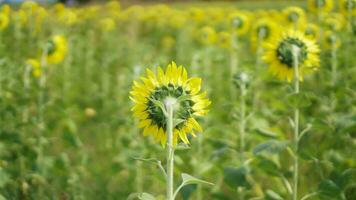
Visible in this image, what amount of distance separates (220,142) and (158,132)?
1253 mm

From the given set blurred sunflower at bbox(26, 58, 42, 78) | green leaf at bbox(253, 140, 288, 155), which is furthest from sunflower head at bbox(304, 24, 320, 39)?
blurred sunflower at bbox(26, 58, 42, 78)

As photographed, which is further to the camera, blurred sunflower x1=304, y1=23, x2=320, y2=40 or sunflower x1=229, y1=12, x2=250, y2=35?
sunflower x1=229, y1=12, x2=250, y2=35

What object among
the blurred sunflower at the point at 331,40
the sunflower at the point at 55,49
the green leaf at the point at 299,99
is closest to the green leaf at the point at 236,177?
the green leaf at the point at 299,99

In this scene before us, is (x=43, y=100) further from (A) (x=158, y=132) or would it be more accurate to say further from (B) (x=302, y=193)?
(A) (x=158, y=132)

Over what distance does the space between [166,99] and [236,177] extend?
3.38 ft

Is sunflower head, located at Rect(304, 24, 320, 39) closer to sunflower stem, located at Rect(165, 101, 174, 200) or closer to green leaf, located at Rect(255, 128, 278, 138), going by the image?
green leaf, located at Rect(255, 128, 278, 138)

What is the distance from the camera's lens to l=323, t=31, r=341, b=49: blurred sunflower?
3.79 m

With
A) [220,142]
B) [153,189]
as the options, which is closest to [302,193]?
[220,142]

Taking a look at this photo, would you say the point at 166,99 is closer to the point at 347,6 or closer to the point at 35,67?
the point at 347,6

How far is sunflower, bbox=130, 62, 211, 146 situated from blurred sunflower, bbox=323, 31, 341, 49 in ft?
7.41

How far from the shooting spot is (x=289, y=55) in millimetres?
2645

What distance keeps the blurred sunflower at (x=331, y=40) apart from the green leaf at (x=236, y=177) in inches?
59.3

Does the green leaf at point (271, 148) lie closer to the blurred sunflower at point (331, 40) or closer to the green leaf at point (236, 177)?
the green leaf at point (236, 177)

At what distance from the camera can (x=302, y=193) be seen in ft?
10.7
